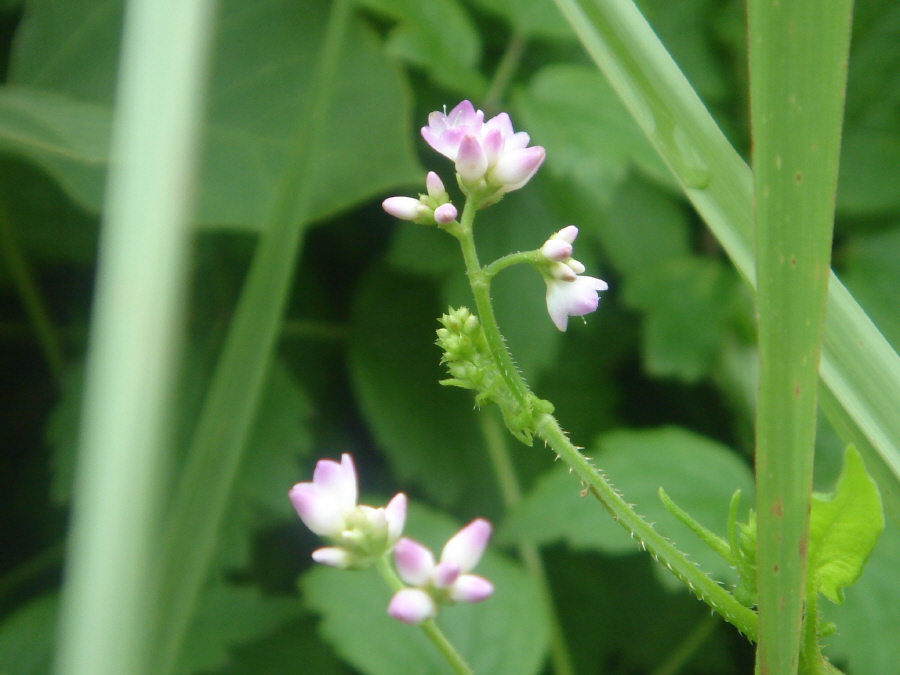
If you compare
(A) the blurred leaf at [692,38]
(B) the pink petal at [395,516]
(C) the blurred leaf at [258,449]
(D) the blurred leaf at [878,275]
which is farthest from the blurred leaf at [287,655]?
(A) the blurred leaf at [692,38]

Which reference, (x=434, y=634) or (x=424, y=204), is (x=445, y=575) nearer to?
(x=434, y=634)

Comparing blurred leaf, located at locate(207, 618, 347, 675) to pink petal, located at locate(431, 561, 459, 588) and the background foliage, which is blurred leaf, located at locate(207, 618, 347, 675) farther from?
pink petal, located at locate(431, 561, 459, 588)

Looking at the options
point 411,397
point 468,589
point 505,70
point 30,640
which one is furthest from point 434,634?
point 505,70

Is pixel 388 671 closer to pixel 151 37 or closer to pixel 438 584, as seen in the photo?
pixel 438 584

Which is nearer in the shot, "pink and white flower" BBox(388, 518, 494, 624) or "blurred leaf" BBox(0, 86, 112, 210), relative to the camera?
A: "pink and white flower" BBox(388, 518, 494, 624)

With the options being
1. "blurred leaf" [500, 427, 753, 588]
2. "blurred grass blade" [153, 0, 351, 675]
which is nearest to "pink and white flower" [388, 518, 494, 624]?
"blurred grass blade" [153, 0, 351, 675]

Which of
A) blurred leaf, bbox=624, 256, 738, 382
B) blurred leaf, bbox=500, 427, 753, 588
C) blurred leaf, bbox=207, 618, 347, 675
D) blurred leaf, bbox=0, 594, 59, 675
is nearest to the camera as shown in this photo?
blurred leaf, bbox=0, 594, 59, 675

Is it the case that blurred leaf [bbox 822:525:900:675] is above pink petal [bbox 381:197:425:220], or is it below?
below

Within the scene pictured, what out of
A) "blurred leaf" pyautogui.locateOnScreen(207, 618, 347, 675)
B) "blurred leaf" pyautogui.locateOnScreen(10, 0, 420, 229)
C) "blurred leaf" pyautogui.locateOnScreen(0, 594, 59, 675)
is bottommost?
"blurred leaf" pyautogui.locateOnScreen(207, 618, 347, 675)
